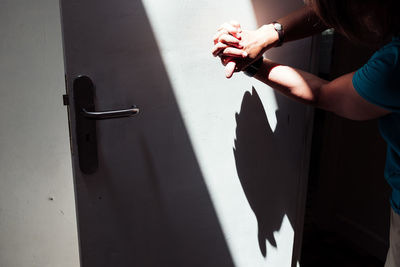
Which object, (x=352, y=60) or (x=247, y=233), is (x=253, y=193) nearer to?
(x=247, y=233)

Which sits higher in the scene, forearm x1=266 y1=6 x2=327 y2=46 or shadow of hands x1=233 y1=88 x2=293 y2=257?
forearm x1=266 y1=6 x2=327 y2=46

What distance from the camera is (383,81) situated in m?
0.73

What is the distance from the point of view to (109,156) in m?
0.92

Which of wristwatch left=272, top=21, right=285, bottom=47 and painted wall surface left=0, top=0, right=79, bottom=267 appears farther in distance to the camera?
painted wall surface left=0, top=0, right=79, bottom=267

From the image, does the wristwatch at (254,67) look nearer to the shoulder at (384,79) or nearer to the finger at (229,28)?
the finger at (229,28)

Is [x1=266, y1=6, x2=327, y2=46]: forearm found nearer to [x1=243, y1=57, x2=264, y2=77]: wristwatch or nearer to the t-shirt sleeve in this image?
[x1=243, y1=57, x2=264, y2=77]: wristwatch

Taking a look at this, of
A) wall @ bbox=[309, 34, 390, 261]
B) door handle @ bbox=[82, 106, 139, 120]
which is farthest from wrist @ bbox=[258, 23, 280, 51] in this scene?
wall @ bbox=[309, 34, 390, 261]

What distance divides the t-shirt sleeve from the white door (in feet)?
1.24

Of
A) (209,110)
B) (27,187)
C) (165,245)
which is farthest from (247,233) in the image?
(27,187)

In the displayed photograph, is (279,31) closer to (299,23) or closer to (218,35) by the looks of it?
(299,23)

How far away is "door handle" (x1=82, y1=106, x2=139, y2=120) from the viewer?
2.77 feet

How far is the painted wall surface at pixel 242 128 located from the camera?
3.09 feet

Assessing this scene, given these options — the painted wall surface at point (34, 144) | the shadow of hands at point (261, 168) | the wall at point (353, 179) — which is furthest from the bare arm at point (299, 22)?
the wall at point (353, 179)

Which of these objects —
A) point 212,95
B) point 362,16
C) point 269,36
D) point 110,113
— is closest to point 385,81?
point 362,16
